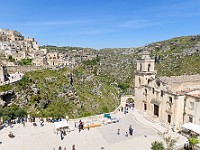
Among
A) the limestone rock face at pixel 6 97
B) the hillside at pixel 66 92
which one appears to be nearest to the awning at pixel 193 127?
the hillside at pixel 66 92

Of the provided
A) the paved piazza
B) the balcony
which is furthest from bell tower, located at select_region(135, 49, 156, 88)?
the paved piazza

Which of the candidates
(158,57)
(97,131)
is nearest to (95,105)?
(97,131)

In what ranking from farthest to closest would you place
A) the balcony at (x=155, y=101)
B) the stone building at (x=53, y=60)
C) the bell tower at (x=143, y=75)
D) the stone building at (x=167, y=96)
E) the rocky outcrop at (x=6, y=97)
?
the stone building at (x=53, y=60)
the rocky outcrop at (x=6, y=97)
the bell tower at (x=143, y=75)
the balcony at (x=155, y=101)
the stone building at (x=167, y=96)

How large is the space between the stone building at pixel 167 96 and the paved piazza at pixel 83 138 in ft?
11.2

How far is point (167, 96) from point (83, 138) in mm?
12217

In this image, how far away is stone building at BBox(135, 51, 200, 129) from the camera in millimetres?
25406

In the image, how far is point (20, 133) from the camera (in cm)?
2384

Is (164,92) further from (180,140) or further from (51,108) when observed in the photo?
(51,108)

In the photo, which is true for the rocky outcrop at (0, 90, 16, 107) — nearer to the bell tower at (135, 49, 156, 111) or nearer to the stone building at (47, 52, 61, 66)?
the bell tower at (135, 49, 156, 111)

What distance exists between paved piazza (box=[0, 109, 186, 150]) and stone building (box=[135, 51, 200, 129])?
11.2 ft

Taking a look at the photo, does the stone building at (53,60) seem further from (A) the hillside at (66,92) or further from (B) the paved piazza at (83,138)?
(B) the paved piazza at (83,138)

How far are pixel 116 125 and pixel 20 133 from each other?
11671mm

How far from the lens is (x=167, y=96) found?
2719 cm

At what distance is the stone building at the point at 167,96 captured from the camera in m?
25.4
